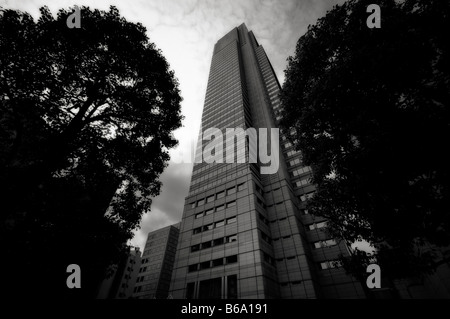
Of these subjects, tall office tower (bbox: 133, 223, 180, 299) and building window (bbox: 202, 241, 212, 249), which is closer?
building window (bbox: 202, 241, 212, 249)

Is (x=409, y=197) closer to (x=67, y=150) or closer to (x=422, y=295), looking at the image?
(x=67, y=150)

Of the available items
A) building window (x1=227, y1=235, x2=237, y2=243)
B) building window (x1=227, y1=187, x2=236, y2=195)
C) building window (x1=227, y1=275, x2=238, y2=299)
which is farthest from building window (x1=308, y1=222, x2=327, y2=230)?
building window (x1=227, y1=275, x2=238, y2=299)

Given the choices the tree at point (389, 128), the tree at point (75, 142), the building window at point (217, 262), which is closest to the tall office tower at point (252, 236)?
the building window at point (217, 262)

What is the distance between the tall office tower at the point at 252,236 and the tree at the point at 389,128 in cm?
1234

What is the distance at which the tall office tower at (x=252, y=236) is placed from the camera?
25.4 meters

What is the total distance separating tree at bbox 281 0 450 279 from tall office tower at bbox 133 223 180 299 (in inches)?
2515

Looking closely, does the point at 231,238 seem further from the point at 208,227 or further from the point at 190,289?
the point at 190,289

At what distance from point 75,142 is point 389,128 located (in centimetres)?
993

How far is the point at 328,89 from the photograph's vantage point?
7668 millimetres

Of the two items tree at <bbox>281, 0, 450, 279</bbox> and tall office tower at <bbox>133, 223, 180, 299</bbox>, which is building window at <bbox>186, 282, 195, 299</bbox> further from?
tall office tower at <bbox>133, 223, 180, 299</bbox>

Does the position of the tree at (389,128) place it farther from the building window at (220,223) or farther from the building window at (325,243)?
the building window at (325,243)

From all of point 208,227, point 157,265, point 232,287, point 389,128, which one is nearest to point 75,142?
point 389,128

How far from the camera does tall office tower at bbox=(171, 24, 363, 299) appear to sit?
998 inches

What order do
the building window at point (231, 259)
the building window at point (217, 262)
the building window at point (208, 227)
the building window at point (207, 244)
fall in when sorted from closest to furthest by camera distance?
the building window at point (231, 259)
the building window at point (217, 262)
the building window at point (207, 244)
the building window at point (208, 227)
